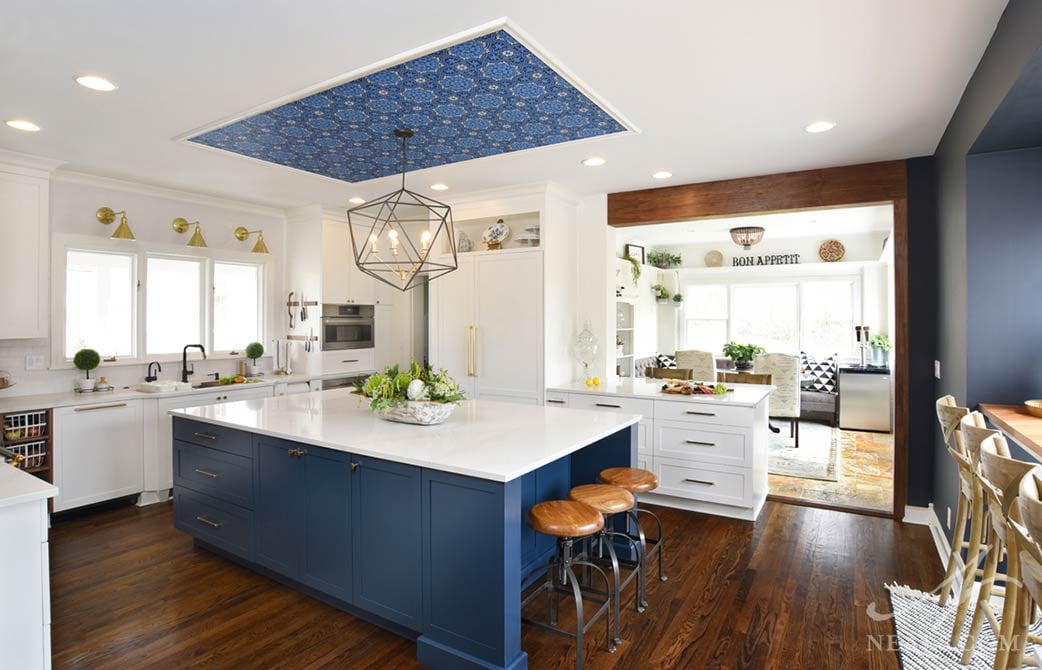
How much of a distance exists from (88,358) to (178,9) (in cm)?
326

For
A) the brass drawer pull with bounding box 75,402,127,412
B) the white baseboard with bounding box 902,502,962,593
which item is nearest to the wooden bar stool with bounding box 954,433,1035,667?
the white baseboard with bounding box 902,502,962,593

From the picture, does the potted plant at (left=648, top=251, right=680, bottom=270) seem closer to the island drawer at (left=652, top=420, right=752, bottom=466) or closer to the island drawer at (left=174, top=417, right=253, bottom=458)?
the island drawer at (left=652, top=420, right=752, bottom=466)

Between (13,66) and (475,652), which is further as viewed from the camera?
(13,66)

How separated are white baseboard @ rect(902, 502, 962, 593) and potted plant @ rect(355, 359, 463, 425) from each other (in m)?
2.91

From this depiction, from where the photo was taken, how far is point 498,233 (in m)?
4.93

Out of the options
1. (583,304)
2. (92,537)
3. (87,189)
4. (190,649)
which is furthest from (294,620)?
(87,189)

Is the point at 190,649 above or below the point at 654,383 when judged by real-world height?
below

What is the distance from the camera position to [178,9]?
2.00 metres

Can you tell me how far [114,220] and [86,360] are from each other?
1152 mm

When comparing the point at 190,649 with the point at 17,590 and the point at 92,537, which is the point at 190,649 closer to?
the point at 17,590

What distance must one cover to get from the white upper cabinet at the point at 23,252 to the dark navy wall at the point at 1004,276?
5729mm

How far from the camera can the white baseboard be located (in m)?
3.21

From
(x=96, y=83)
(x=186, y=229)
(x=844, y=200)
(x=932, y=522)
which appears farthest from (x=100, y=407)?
(x=932, y=522)

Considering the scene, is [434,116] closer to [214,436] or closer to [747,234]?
[214,436]
